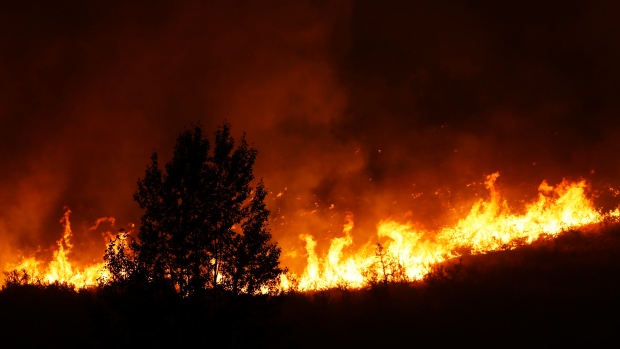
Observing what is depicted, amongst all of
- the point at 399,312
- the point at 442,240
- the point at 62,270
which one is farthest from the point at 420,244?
the point at 62,270

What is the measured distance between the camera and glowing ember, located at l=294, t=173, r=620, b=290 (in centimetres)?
1966

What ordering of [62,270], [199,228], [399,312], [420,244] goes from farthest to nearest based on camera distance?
[62,270]
[420,244]
[399,312]
[199,228]

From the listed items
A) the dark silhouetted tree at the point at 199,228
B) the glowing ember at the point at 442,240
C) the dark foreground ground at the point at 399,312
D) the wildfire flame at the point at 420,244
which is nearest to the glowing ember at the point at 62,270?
the wildfire flame at the point at 420,244

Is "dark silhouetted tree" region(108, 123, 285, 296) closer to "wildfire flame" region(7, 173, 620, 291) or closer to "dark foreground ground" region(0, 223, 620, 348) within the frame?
"dark foreground ground" region(0, 223, 620, 348)

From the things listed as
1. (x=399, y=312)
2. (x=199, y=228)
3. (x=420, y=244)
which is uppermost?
(x=420, y=244)

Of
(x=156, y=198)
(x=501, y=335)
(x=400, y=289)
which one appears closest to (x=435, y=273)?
(x=400, y=289)

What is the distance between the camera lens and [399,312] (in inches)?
607

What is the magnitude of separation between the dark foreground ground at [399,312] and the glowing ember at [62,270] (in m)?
2.49

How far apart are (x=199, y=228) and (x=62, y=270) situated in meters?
17.3

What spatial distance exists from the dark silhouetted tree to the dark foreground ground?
0.65m

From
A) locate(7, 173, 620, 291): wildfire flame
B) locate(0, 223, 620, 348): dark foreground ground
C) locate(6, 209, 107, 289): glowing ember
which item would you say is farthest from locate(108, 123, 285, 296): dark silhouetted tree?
locate(6, 209, 107, 289): glowing ember

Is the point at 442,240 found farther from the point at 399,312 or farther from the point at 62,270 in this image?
the point at 62,270

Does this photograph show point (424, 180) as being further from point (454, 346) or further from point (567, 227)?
point (454, 346)

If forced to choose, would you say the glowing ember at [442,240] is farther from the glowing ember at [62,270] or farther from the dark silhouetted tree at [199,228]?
the glowing ember at [62,270]
